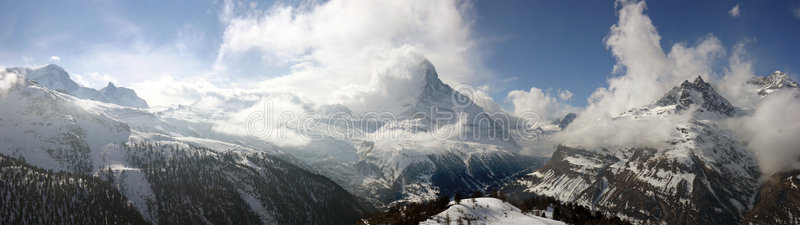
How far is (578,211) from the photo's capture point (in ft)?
306

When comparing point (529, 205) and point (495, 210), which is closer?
point (495, 210)

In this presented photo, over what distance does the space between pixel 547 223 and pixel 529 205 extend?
41553mm

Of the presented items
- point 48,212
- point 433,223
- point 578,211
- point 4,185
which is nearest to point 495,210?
point 433,223

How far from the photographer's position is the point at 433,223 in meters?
50.4

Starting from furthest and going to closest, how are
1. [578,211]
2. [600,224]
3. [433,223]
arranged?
[578,211] < [600,224] < [433,223]

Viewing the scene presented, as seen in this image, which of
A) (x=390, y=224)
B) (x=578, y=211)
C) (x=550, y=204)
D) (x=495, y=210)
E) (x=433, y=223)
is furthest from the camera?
(x=550, y=204)

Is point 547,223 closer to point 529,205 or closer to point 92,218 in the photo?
point 529,205

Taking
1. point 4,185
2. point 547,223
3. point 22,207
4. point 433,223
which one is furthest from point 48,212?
point 547,223

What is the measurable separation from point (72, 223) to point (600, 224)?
856ft

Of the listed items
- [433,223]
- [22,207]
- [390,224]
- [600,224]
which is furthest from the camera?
[22,207]

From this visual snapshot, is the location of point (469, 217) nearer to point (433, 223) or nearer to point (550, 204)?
point (433, 223)

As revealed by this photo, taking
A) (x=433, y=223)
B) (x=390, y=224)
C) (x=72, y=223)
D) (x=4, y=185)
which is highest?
(x=433, y=223)

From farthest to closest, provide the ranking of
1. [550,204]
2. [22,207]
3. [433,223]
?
[22,207] < [550,204] < [433,223]

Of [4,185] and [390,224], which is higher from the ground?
[390,224]
